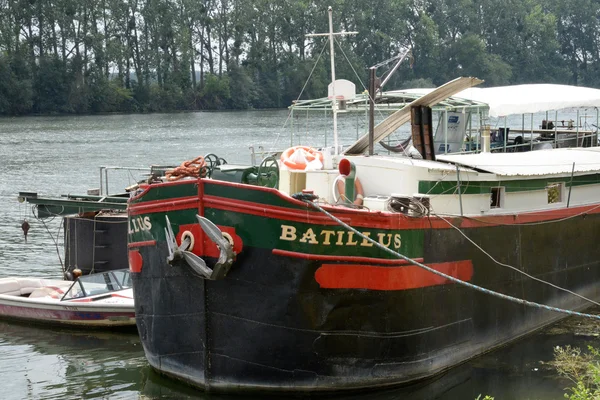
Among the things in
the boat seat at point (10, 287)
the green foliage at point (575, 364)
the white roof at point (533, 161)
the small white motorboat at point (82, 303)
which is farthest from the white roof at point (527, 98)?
the boat seat at point (10, 287)

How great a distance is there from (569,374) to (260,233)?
511 cm

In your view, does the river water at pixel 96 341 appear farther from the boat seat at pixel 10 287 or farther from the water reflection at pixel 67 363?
the boat seat at pixel 10 287

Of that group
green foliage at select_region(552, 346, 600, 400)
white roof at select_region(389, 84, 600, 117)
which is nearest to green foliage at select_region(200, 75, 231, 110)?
white roof at select_region(389, 84, 600, 117)

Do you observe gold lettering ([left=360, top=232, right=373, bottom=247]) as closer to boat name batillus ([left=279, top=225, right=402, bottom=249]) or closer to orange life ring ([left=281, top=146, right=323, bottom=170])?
boat name batillus ([left=279, top=225, right=402, bottom=249])

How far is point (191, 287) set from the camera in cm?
1302

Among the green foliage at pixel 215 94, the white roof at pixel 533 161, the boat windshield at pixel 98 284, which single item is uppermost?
the green foliage at pixel 215 94

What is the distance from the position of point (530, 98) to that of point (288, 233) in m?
8.13

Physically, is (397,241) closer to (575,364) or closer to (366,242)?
(366,242)

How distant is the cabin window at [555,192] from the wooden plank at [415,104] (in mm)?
2598

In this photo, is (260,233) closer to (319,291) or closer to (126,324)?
(319,291)

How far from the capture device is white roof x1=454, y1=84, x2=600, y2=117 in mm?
18125

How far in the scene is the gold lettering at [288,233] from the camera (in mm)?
12398

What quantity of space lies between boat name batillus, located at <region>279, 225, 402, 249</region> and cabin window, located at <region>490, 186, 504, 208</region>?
310cm

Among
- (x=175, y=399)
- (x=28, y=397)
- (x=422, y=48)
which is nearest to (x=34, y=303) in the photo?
(x=28, y=397)
